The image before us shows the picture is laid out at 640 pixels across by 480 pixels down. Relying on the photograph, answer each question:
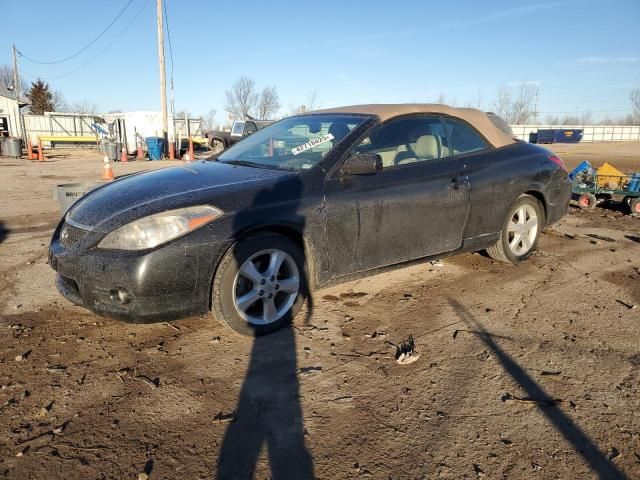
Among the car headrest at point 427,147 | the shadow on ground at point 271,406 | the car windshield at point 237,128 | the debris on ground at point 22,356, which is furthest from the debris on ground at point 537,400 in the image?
the car windshield at point 237,128

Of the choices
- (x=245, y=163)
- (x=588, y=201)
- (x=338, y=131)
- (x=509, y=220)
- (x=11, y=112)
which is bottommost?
(x=588, y=201)

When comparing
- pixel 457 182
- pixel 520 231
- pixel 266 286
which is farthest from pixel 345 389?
pixel 520 231

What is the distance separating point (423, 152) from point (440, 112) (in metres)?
0.57

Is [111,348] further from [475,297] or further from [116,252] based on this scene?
[475,297]

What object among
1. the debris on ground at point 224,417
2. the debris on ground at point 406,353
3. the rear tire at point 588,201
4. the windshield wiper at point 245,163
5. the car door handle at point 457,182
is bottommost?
the debris on ground at point 224,417

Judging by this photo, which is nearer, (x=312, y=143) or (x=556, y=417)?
(x=556, y=417)

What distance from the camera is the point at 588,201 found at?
842 cm

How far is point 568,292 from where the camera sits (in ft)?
14.0

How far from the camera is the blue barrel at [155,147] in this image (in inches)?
871

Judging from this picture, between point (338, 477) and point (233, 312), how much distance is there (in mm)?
1462

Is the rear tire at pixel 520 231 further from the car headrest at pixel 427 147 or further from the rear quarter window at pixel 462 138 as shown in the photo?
the car headrest at pixel 427 147

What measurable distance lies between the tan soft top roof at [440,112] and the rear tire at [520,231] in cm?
67

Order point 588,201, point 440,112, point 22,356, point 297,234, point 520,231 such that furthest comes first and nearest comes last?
point 588,201 → point 520,231 → point 440,112 → point 297,234 → point 22,356

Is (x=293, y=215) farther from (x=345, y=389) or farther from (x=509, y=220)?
(x=509, y=220)
